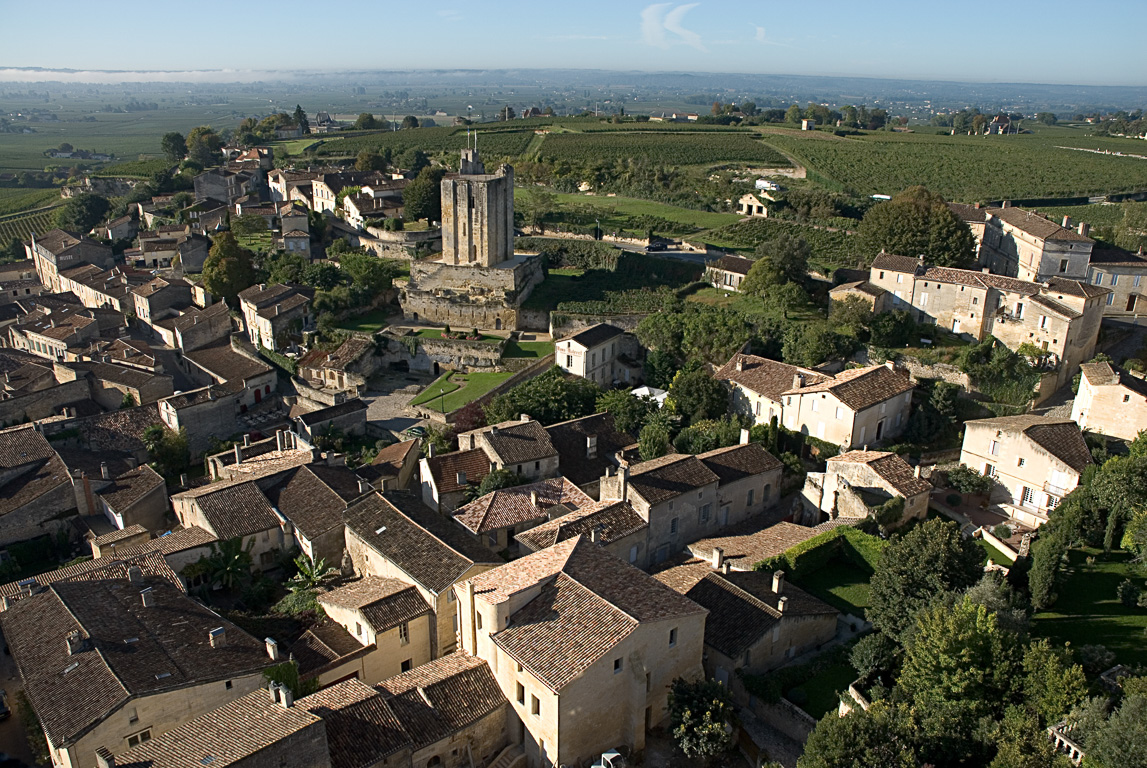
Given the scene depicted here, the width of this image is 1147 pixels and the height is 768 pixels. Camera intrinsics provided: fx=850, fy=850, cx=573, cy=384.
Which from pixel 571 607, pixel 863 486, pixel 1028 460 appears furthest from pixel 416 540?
pixel 1028 460

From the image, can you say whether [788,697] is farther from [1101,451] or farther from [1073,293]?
[1073,293]

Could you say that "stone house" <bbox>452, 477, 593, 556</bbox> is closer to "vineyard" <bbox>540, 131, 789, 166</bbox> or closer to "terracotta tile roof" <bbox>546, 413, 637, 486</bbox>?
"terracotta tile roof" <bbox>546, 413, 637, 486</bbox>

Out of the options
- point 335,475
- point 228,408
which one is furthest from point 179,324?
point 335,475

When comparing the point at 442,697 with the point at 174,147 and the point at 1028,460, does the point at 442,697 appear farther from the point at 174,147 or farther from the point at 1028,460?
the point at 174,147

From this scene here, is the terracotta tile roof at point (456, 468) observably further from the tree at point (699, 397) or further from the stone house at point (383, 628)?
the tree at point (699, 397)

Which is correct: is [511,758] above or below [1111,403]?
below

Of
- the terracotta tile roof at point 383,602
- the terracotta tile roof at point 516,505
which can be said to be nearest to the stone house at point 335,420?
the terracotta tile roof at point 516,505
